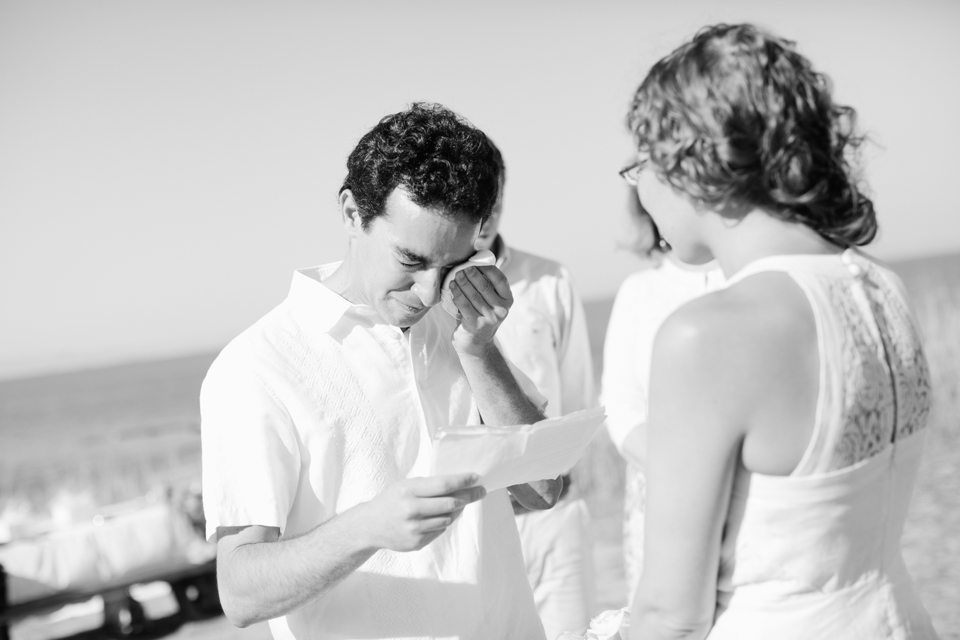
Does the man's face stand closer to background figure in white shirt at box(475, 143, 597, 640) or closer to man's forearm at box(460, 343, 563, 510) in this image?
man's forearm at box(460, 343, 563, 510)

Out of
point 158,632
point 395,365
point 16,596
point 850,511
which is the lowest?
point 158,632

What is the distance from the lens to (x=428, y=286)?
243 cm

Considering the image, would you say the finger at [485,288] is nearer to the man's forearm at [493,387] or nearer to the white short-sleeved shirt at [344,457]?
the man's forearm at [493,387]

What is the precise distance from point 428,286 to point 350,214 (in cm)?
34

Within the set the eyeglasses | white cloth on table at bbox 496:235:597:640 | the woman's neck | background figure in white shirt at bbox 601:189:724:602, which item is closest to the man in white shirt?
the eyeglasses

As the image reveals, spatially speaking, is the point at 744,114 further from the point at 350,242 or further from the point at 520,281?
the point at 520,281

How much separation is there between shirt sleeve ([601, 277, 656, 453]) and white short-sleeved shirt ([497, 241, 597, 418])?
33 cm

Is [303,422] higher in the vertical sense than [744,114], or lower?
lower

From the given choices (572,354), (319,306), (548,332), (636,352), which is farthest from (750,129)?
(572,354)

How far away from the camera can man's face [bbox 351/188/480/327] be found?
2.37m

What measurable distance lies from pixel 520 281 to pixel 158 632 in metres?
4.54

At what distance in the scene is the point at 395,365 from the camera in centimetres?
243

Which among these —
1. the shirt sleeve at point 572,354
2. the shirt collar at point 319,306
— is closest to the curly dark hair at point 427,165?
the shirt collar at point 319,306

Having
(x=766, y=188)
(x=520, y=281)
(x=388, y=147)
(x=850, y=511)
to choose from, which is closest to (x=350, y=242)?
(x=388, y=147)
